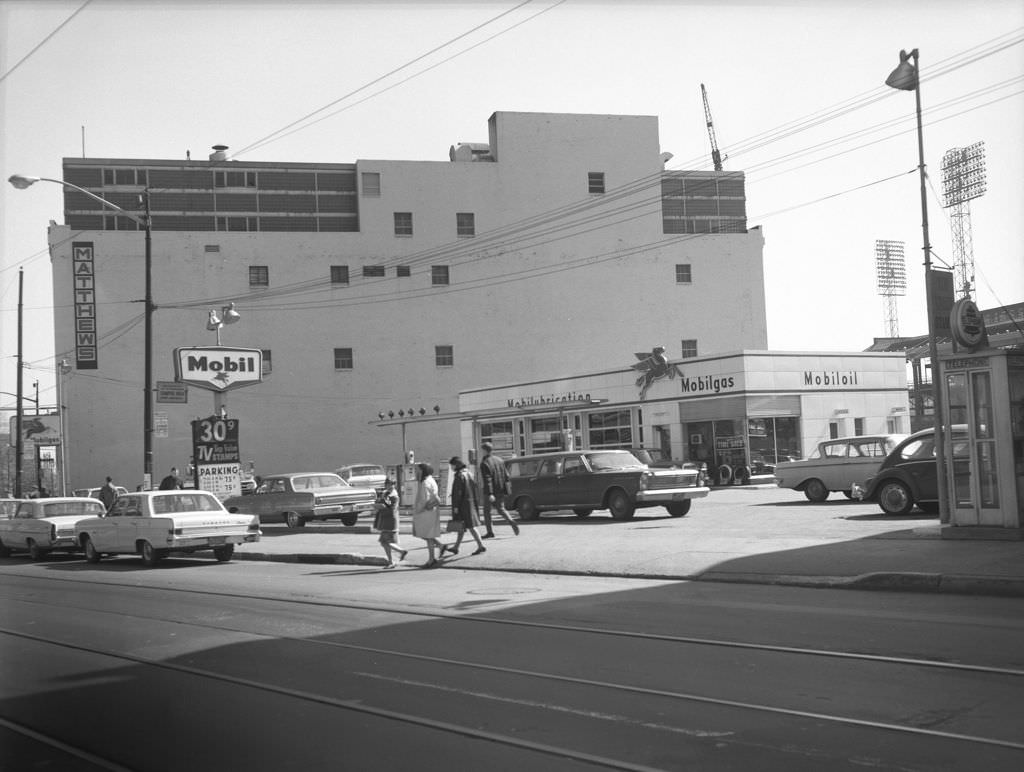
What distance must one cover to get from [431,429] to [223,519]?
39061 mm

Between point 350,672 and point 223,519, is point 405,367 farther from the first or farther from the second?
point 350,672

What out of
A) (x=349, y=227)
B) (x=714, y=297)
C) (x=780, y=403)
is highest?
(x=349, y=227)

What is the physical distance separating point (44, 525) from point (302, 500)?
726 centimetres

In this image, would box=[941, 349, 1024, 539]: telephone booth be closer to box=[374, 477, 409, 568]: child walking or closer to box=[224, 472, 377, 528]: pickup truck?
box=[374, 477, 409, 568]: child walking

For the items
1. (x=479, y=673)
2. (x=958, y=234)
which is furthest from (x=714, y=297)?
(x=479, y=673)

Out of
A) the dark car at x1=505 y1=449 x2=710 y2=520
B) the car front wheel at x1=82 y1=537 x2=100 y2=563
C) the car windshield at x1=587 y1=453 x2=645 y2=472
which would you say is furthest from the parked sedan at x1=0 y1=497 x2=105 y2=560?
the car windshield at x1=587 y1=453 x2=645 y2=472

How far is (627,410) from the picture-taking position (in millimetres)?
44531

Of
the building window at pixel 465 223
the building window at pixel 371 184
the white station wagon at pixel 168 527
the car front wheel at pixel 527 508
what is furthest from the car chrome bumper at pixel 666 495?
the building window at pixel 371 184

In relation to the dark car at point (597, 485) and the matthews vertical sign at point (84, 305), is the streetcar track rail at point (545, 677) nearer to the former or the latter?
the dark car at point (597, 485)

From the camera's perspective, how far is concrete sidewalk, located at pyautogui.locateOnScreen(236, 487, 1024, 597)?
12630 millimetres

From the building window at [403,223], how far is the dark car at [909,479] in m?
42.9

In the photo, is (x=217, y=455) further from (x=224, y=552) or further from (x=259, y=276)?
(x=259, y=276)

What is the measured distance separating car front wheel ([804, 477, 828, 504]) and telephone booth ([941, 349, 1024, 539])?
33.4 feet

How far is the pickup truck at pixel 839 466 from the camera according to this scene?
81.1 feet
